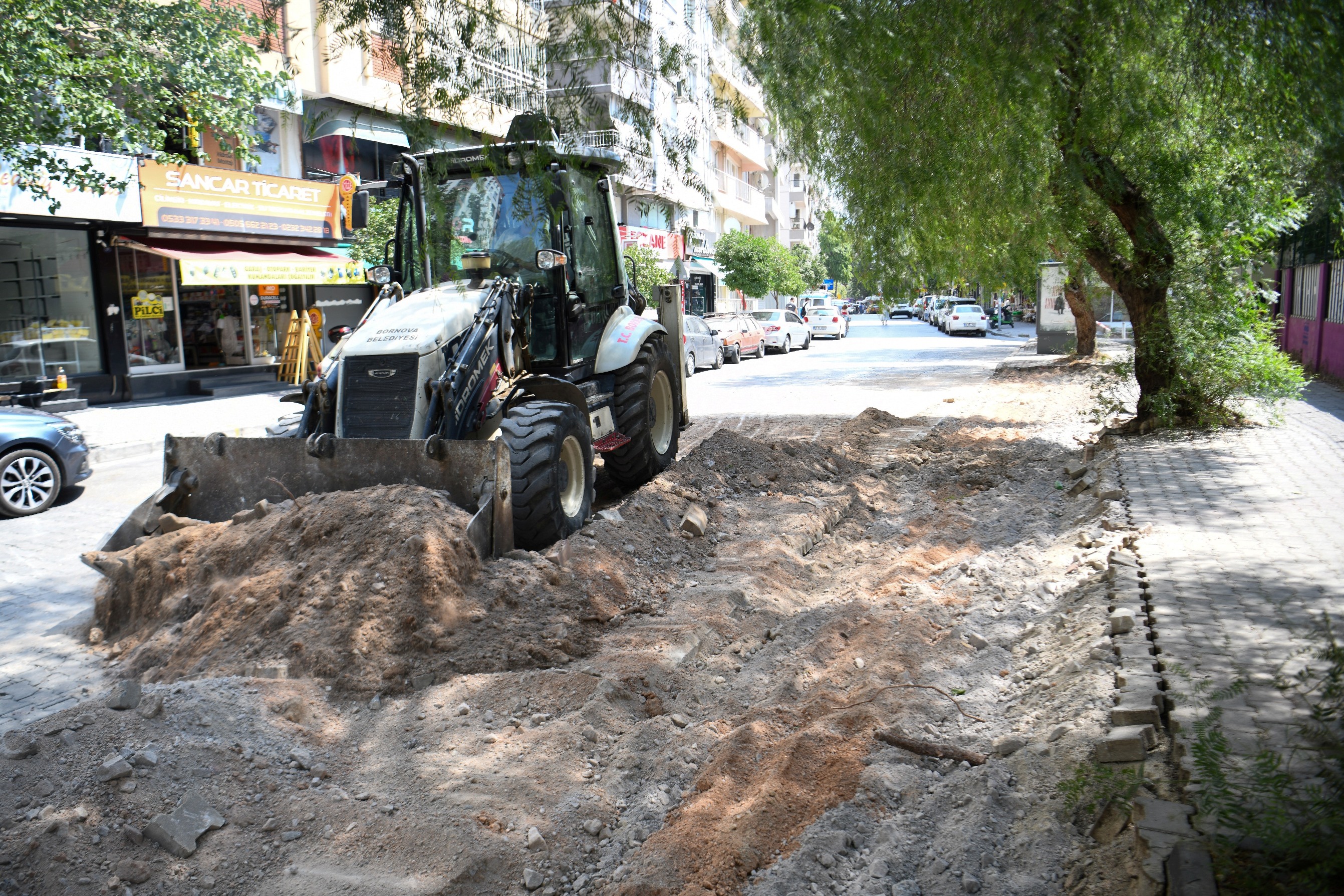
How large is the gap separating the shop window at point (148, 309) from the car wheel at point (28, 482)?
10864 millimetres

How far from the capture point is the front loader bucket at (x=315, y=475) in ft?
20.5

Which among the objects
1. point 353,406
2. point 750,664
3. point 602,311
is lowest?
point 750,664

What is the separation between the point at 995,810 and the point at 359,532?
12.4ft

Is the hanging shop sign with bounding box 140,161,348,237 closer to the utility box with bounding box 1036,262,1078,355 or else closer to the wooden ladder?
the wooden ladder

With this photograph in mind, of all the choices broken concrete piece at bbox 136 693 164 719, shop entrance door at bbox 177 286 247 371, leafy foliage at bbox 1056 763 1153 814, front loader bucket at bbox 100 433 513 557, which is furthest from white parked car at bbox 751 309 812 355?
leafy foliage at bbox 1056 763 1153 814

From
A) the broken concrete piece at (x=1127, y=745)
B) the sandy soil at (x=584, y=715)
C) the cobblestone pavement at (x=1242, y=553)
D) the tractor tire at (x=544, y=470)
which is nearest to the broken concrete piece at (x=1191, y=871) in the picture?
the sandy soil at (x=584, y=715)

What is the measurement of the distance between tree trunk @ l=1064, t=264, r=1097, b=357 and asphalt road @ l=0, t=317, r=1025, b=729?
2.32 m

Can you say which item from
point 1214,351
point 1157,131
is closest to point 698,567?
point 1157,131

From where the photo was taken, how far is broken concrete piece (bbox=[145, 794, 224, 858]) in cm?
339

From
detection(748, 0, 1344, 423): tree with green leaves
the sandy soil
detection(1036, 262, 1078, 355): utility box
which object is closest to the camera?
the sandy soil

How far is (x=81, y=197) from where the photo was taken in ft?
56.4

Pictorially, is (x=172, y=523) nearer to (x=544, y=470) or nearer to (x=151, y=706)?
(x=544, y=470)

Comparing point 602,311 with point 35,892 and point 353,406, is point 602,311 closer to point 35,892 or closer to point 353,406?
point 353,406

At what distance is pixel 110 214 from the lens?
17594 millimetres
